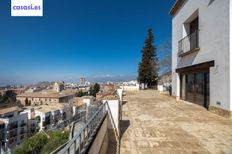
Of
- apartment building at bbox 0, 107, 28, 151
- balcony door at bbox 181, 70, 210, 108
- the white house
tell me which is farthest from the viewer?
apartment building at bbox 0, 107, 28, 151

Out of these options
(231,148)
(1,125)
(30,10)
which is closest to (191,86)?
(231,148)

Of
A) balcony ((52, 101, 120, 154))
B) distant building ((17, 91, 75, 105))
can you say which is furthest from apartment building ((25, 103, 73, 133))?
balcony ((52, 101, 120, 154))

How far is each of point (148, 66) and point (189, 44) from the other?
16.5m

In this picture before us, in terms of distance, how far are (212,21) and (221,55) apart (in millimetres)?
1484

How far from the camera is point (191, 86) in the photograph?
842 cm

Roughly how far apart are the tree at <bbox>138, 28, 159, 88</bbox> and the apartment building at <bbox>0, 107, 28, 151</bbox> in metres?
23.4

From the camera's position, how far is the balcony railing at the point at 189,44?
24.5 feet

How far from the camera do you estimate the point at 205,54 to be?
654 centimetres

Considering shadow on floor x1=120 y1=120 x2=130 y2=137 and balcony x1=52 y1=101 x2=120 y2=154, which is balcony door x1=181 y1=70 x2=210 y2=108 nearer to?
shadow on floor x1=120 y1=120 x2=130 y2=137

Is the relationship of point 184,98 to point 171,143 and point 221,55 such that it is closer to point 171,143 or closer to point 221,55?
point 221,55

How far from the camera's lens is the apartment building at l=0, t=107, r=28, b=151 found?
2606 cm

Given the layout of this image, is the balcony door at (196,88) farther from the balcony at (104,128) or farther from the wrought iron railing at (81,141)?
the wrought iron railing at (81,141)

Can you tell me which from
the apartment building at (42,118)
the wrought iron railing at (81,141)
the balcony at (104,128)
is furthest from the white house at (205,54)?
the apartment building at (42,118)

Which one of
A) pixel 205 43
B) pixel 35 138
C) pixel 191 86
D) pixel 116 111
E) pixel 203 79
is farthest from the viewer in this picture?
pixel 35 138
